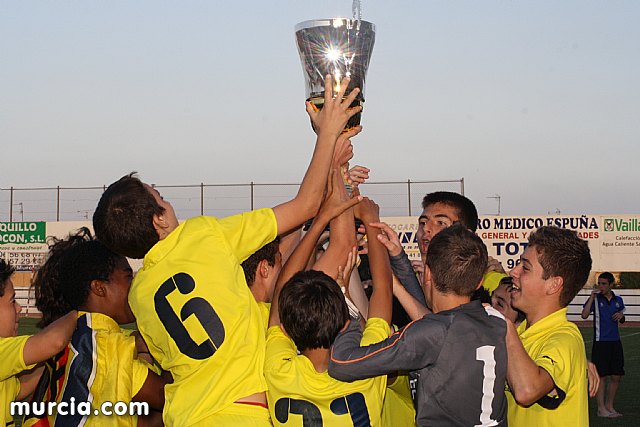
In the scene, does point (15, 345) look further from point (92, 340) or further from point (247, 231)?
point (247, 231)

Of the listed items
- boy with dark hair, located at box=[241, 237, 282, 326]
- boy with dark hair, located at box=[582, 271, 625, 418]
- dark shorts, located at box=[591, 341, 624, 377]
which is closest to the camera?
boy with dark hair, located at box=[241, 237, 282, 326]

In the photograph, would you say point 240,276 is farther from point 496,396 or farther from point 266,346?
point 496,396

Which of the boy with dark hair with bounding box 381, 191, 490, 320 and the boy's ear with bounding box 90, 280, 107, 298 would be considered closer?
the boy's ear with bounding box 90, 280, 107, 298

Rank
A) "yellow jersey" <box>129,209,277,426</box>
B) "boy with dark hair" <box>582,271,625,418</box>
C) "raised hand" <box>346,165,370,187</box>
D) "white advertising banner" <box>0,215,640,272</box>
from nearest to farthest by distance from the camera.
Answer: "yellow jersey" <box>129,209,277,426</box>, "raised hand" <box>346,165,370,187</box>, "boy with dark hair" <box>582,271,625,418</box>, "white advertising banner" <box>0,215,640,272</box>

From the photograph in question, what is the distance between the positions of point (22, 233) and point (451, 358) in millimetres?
33505

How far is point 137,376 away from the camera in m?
3.84

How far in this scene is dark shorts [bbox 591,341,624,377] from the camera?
476 inches

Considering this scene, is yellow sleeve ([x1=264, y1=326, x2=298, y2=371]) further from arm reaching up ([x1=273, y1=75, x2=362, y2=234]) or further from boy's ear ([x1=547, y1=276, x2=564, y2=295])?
boy's ear ([x1=547, y1=276, x2=564, y2=295])

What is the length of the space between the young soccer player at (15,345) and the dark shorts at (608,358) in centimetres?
979

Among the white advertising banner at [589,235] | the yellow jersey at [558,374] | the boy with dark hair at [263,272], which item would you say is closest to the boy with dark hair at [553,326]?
the yellow jersey at [558,374]

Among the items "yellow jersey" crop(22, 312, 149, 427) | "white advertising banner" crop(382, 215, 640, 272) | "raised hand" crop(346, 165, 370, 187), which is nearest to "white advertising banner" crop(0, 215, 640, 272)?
"white advertising banner" crop(382, 215, 640, 272)

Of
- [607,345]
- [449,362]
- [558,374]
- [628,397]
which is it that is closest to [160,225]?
[449,362]

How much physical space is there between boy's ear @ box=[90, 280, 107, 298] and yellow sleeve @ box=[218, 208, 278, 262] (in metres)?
0.95

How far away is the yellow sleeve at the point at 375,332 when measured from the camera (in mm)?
3369
